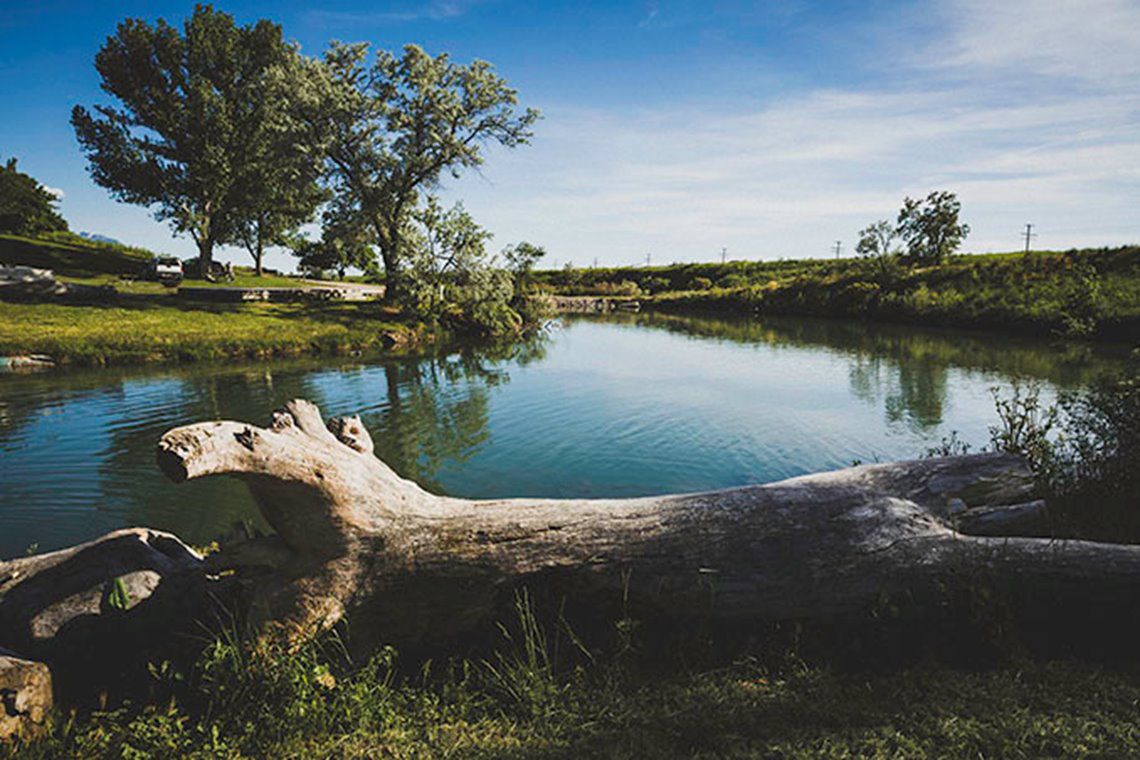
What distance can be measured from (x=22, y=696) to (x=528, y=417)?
1319 cm

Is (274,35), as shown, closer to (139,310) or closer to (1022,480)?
(139,310)

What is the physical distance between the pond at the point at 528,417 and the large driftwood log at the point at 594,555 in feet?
17.9

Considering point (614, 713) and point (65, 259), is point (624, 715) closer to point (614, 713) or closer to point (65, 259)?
point (614, 713)

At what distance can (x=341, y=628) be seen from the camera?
15.2 ft

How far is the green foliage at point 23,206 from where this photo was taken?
53688 millimetres

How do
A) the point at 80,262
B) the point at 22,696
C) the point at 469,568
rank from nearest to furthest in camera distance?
the point at 22,696, the point at 469,568, the point at 80,262

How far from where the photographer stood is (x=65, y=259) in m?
45.6

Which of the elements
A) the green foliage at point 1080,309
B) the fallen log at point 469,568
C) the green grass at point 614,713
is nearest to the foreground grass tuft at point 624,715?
the green grass at point 614,713

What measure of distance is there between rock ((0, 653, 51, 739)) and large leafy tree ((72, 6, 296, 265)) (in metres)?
40.6

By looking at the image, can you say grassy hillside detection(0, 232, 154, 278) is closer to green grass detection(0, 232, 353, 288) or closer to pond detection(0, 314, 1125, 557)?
green grass detection(0, 232, 353, 288)

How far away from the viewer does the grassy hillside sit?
4328 centimetres

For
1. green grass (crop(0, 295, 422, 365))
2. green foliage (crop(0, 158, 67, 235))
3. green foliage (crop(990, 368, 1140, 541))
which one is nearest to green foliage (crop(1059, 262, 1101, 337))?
green foliage (crop(990, 368, 1140, 541))

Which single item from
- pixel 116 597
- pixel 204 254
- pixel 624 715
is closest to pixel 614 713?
pixel 624 715

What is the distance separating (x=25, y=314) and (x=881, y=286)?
5789 cm
